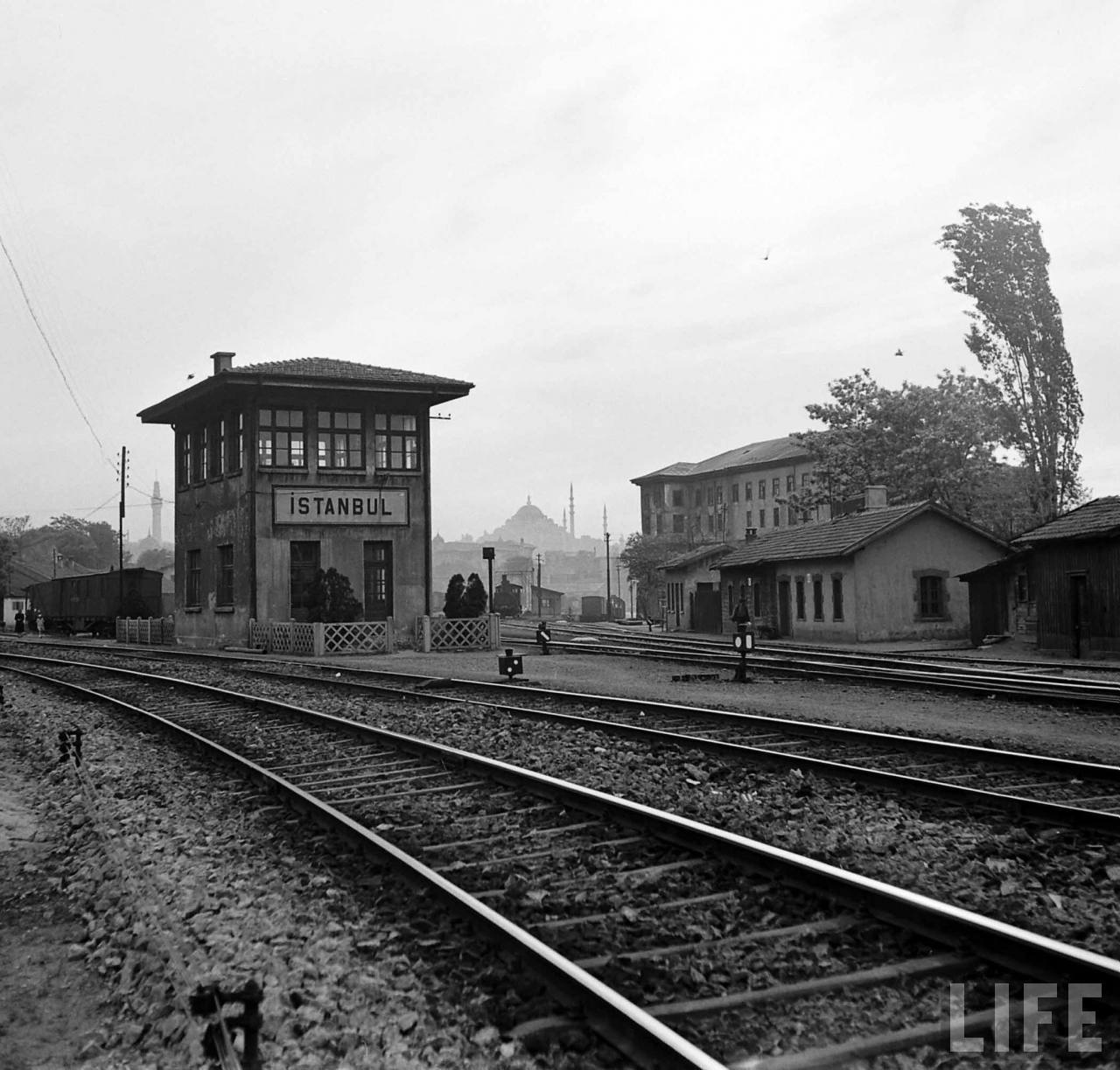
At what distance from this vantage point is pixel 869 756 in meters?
9.95

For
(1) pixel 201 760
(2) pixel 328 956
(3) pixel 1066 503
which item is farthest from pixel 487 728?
(3) pixel 1066 503

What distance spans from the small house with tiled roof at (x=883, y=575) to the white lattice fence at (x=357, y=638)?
14.3 metres

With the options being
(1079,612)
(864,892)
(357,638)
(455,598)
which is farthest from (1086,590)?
(864,892)

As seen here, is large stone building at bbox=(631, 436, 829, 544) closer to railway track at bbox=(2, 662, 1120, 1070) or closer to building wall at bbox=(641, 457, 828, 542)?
building wall at bbox=(641, 457, 828, 542)

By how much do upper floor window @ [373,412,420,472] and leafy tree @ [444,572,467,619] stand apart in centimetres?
511

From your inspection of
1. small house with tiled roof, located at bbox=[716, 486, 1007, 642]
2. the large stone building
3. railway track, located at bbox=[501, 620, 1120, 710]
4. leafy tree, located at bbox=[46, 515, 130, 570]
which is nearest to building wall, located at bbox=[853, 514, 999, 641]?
small house with tiled roof, located at bbox=[716, 486, 1007, 642]

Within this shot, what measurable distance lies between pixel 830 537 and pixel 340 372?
1729 cm

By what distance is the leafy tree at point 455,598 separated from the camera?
A: 3152cm

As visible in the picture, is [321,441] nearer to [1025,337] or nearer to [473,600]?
[473,600]

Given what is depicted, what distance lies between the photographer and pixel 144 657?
2952 cm

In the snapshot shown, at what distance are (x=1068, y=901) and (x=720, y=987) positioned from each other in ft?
7.04

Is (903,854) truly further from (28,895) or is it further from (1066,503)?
(1066,503)

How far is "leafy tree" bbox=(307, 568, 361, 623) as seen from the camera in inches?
1200

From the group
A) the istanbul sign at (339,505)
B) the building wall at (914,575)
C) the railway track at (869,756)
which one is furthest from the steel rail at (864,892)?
the building wall at (914,575)
